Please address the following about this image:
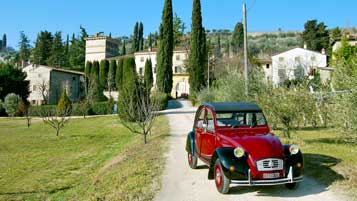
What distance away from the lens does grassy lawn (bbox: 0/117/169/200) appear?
25.1 feet

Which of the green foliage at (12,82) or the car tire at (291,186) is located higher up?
the green foliage at (12,82)

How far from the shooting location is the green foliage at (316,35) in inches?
2465

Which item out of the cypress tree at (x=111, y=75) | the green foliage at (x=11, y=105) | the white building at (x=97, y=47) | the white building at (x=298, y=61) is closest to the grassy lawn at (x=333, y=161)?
the green foliage at (x=11, y=105)

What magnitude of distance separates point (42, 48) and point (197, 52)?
52078 millimetres

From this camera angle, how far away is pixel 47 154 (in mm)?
15555

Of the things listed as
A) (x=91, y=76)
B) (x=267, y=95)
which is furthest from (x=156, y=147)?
(x=91, y=76)

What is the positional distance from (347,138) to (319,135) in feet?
23.0

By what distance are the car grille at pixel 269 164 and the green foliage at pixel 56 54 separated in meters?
79.9

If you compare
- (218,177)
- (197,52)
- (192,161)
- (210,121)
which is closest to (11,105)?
(197,52)

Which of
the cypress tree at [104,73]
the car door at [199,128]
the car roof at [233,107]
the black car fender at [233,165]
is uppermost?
the cypress tree at [104,73]

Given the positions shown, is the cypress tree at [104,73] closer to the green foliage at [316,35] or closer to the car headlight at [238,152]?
the green foliage at [316,35]

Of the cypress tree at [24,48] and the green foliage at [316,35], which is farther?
the cypress tree at [24,48]

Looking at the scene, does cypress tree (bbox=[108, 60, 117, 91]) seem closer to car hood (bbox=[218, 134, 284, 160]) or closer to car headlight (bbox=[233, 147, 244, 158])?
car hood (bbox=[218, 134, 284, 160])

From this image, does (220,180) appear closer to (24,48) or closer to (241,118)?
(241,118)
